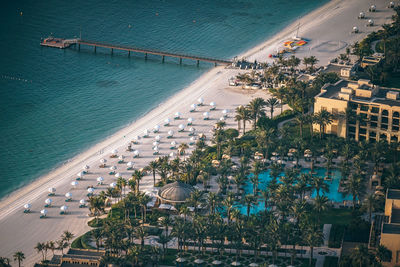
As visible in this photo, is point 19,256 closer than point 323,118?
Yes

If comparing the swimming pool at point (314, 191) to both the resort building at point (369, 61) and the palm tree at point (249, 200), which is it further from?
the resort building at point (369, 61)

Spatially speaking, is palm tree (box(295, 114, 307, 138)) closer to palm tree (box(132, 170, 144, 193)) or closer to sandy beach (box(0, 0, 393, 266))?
sandy beach (box(0, 0, 393, 266))

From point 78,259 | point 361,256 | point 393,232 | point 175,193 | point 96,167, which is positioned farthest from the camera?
point 96,167

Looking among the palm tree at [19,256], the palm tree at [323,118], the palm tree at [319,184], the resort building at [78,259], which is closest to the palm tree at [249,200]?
the palm tree at [319,184]

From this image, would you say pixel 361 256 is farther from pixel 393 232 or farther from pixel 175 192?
pixel 175 192

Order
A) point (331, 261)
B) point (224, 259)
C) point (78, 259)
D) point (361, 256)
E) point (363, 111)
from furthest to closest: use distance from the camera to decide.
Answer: point (363, 111)
point (224, 259)
point (331, 261)
point (78, 259)
point (361, 256)

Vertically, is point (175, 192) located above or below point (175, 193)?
above

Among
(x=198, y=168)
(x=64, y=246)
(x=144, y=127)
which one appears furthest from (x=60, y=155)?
(x=64, y=246)

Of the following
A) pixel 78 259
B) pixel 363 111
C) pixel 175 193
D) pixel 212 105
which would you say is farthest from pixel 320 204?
pixel 212 105
